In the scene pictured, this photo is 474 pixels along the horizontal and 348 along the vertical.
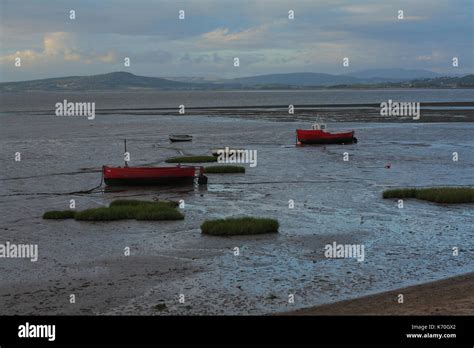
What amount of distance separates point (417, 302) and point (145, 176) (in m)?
28.6

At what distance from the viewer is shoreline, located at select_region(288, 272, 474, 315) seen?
16.8 m

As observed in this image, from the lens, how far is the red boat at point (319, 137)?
73812 mm

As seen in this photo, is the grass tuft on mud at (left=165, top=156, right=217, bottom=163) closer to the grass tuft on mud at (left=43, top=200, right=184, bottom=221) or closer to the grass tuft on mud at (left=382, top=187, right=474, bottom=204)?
the grass tuft on mud at (left=382, top=187, right=474, bottom=204)

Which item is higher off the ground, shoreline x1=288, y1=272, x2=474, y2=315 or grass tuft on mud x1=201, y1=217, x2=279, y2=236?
grass tuft on mud x1=201, y1=217, x2=279, y2=236

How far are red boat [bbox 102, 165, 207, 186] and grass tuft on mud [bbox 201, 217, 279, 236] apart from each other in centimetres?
1504

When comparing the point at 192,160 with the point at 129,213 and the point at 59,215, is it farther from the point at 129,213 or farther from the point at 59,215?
the point at 59,215

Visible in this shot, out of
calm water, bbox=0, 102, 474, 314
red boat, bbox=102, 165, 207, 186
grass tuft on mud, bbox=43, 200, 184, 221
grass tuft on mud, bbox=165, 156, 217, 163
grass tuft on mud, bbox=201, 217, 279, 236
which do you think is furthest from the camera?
grass tuft on mud, bbox=165, 156, 217, 163

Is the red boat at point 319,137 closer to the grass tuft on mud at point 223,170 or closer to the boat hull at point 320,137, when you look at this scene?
the boat hull at point 320,137

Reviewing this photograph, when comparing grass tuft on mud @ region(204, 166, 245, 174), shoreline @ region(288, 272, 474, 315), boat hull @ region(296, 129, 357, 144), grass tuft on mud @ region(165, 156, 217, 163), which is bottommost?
shoreline @ region(288, 272, 474, 315)

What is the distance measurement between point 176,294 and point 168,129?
3491 inches

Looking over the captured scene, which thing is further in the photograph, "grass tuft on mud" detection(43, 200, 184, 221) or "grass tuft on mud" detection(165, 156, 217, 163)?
"grass tuft on mud" detection(165, 156, 217, 163)

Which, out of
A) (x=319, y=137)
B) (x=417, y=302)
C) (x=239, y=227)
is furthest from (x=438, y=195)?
(x=319, y=137)

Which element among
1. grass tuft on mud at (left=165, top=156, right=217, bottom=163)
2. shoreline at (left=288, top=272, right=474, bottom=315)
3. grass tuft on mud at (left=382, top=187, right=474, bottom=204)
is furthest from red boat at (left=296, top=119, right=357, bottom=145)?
shoreline at (left=288, top=272, right=474, bottom=315)
